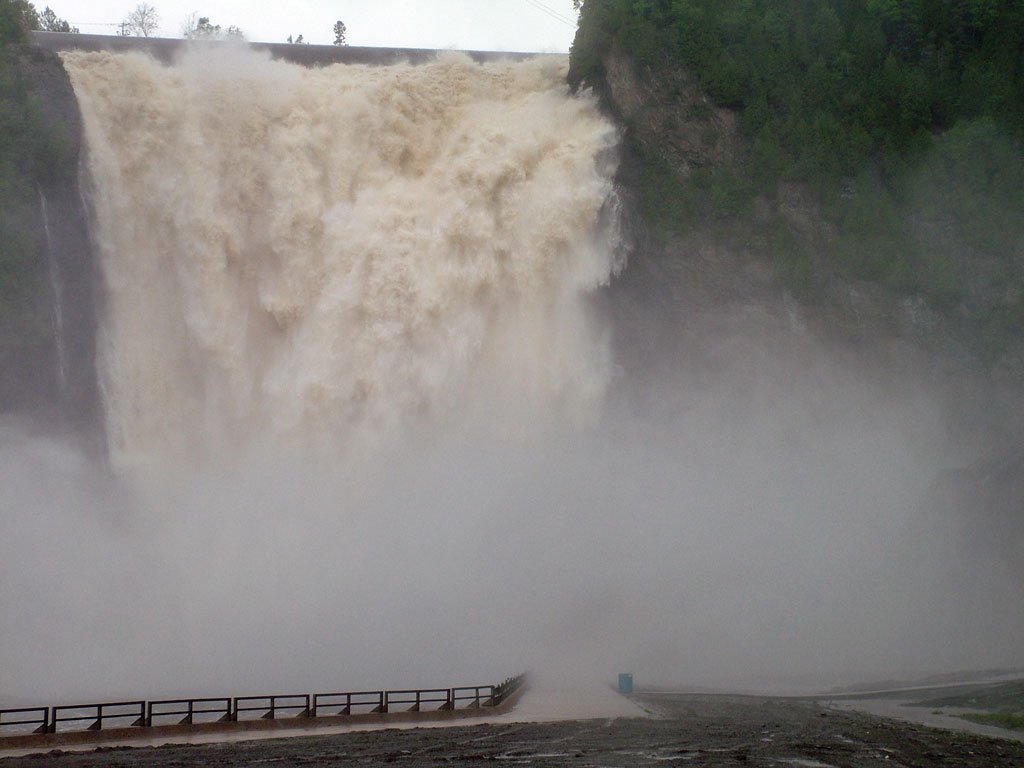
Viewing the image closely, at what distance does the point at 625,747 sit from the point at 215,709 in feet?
29.3

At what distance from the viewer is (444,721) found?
2494 cm

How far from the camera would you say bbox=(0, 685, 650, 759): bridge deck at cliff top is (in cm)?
2064

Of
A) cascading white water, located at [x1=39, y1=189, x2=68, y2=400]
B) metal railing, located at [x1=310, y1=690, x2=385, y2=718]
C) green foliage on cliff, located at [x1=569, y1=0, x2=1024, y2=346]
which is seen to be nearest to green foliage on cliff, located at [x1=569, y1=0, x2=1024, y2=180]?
green foliage on cliff, located at [x1=569, y1=0, x2=1024, y2=346]

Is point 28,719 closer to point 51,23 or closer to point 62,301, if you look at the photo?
point 62,301

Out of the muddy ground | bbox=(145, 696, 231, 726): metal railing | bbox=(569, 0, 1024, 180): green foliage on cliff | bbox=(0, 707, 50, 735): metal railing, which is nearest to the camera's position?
the muddy ground

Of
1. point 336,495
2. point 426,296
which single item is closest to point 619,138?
point 426,296

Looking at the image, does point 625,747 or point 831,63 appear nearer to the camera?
point 625,747

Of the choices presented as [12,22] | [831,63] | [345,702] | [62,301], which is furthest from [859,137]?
[12,22]

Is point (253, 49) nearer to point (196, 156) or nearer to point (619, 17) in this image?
point (196, 156)

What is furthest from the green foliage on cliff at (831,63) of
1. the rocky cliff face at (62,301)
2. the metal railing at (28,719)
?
the metal railing at (28,719)

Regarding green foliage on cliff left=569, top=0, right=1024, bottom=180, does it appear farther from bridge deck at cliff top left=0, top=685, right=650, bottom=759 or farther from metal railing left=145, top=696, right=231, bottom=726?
metal railing left=145, top=696, right=231, bottom=726

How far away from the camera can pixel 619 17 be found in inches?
1747

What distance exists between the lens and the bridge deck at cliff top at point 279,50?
4222cm

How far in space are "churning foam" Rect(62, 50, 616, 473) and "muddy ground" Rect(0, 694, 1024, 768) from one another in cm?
1773
